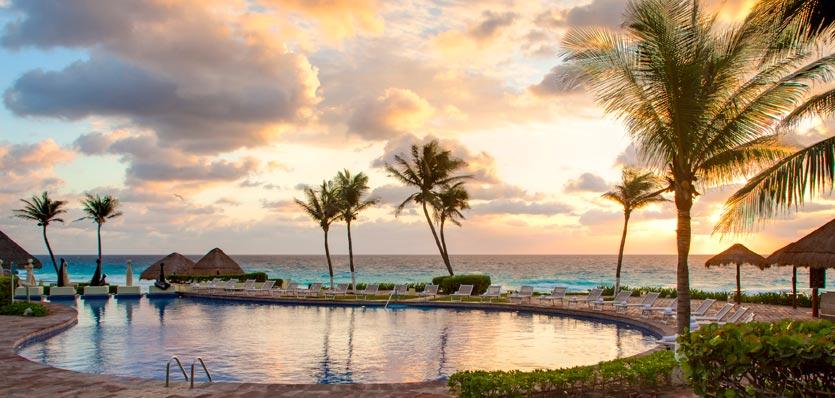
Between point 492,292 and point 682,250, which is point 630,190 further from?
point 682,250

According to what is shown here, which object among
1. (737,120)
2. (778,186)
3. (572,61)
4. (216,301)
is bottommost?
(216,301)

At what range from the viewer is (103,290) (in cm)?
3134

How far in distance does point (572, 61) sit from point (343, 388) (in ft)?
22.9

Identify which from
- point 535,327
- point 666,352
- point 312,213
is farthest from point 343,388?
point 312,213

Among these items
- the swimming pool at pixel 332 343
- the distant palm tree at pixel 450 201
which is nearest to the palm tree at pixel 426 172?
the distant palm tree at pixel 450 201

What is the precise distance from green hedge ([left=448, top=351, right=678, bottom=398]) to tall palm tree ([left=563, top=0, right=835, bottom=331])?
205 cm

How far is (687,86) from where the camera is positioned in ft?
36.0

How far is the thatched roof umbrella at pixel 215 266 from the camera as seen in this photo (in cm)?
3831

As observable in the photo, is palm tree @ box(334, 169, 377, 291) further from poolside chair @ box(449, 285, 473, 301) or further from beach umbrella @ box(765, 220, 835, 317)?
beach umbrella @ box(765, 220, 835, 317)

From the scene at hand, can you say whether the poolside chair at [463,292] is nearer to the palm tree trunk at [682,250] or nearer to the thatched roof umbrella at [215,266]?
the palm tree trunk at [682,250]

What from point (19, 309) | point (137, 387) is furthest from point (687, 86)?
point (19, 309)

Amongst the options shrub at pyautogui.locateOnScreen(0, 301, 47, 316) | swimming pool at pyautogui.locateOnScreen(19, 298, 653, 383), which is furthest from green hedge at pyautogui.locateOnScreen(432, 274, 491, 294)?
shrub at pyautogui.locateOnScreen(0, 301, 47, 316)

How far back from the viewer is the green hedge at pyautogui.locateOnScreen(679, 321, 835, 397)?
6.44 meters

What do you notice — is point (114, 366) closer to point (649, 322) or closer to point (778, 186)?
point (778, 186)
